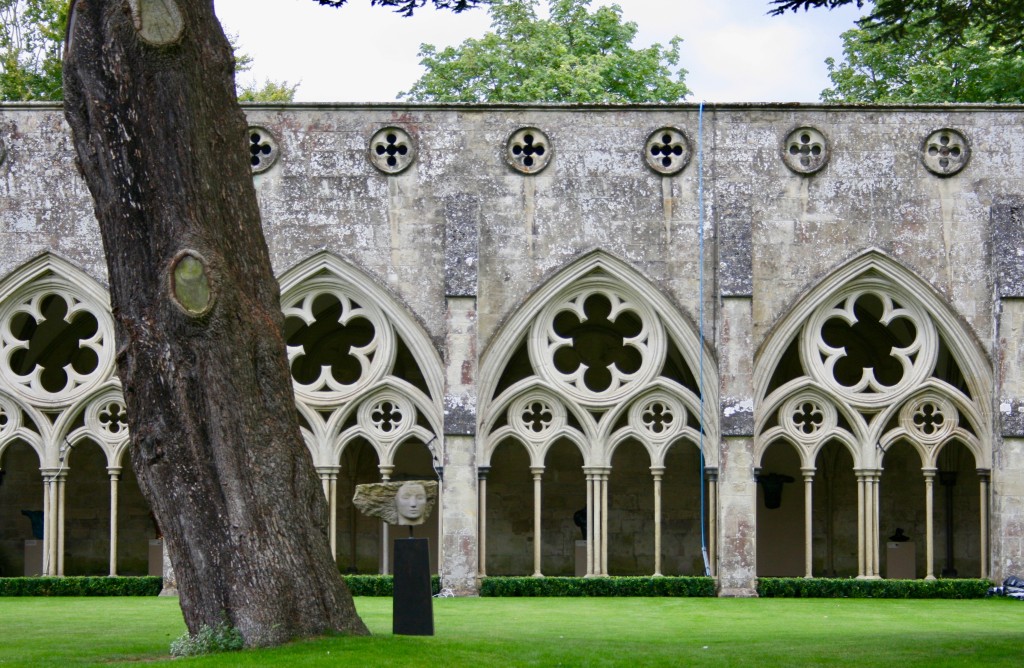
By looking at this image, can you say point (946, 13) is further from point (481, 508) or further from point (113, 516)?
point (113, 516)

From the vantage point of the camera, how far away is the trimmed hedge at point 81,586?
22.4m

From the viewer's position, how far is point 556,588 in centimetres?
2194

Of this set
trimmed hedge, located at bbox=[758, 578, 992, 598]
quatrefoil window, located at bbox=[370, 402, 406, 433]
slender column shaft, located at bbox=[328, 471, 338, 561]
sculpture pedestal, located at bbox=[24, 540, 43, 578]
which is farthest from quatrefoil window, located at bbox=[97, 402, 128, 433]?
trimmed hedge, located at bbox=[758, 578, 992, 598]

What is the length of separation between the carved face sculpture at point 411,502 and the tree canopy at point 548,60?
22413 mm

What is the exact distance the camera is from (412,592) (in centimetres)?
1388

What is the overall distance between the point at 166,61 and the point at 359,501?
14.5 feet

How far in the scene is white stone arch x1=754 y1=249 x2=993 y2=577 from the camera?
2255 centimetres

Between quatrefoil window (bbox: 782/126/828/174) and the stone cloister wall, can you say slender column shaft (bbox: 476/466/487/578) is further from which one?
quatrefoil window (bbox: 782/126/828/174)

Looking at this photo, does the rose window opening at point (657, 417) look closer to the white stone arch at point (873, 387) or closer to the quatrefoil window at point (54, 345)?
the white stone arch at point (873, 387)

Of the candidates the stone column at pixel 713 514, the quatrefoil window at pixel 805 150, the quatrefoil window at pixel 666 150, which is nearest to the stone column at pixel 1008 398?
the quatrefoil window at pixel 805 150

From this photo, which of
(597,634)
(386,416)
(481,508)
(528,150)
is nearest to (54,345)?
→ (386,416)

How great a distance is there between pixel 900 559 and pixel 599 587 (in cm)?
647

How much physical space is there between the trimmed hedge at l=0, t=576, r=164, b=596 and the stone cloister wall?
4.21m

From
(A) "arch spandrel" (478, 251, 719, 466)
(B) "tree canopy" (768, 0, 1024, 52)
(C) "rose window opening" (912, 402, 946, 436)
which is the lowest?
(C) "rose window opening" (912, 402, 946, 436)
